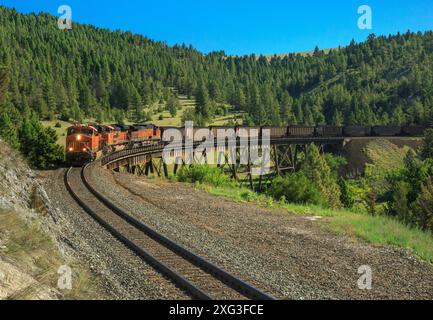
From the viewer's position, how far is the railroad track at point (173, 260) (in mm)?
8656

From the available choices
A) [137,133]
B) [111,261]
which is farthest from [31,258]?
[137,133]

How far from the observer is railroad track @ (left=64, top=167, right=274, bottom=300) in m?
8.66

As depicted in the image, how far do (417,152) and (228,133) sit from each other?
34.6 metres

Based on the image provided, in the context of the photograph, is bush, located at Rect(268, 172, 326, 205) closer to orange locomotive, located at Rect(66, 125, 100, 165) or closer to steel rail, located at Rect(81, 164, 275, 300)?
steel rail, located at Rect(81, 164, 275, 300)

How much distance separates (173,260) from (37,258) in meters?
3.62

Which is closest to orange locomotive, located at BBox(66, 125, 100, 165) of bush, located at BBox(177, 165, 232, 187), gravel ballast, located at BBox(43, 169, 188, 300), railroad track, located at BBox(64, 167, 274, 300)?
bush, located at BBox(177, 165, 232, 187)

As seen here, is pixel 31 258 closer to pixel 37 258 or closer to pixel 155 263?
pixel 37 258

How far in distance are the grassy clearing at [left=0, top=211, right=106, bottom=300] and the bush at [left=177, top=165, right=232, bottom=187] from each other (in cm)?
2074

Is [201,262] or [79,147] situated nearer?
[201,262]

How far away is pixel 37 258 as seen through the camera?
26.8ft

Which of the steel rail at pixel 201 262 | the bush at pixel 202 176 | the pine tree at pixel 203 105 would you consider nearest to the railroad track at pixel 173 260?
the steel rail at pixel 201 262

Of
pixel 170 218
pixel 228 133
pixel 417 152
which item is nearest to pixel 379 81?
pixel 417 152

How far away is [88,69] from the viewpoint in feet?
583
